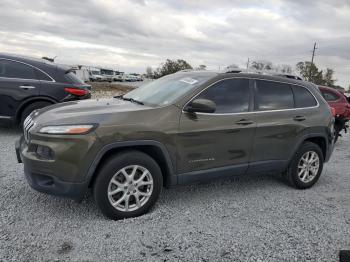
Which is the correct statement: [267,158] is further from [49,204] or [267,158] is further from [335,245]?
[49,204]

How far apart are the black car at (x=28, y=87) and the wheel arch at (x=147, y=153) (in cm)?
415

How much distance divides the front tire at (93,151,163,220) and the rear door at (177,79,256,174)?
0.39 metres

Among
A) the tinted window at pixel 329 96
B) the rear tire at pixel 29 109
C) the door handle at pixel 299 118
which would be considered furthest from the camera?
the tinted window at pixel 329 96

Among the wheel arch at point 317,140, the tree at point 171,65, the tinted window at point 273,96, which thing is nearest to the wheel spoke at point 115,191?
the tinted window at point 273,96

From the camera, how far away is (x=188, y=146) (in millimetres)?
3838

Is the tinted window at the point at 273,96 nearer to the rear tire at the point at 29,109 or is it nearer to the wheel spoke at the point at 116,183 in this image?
the wheel spoke at the point at 116,183

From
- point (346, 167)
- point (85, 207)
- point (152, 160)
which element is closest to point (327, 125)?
point (346, 167)

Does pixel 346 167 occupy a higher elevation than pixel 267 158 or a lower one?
lower

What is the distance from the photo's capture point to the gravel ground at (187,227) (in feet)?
10.1

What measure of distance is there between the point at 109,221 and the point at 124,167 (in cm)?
61

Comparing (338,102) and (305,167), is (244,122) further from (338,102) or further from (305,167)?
(338,102)

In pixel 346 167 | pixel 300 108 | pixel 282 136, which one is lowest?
pixel 346 167

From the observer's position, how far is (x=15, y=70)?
7105 millimetres

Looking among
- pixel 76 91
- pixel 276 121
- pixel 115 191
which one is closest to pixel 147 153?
pixel 115 191
